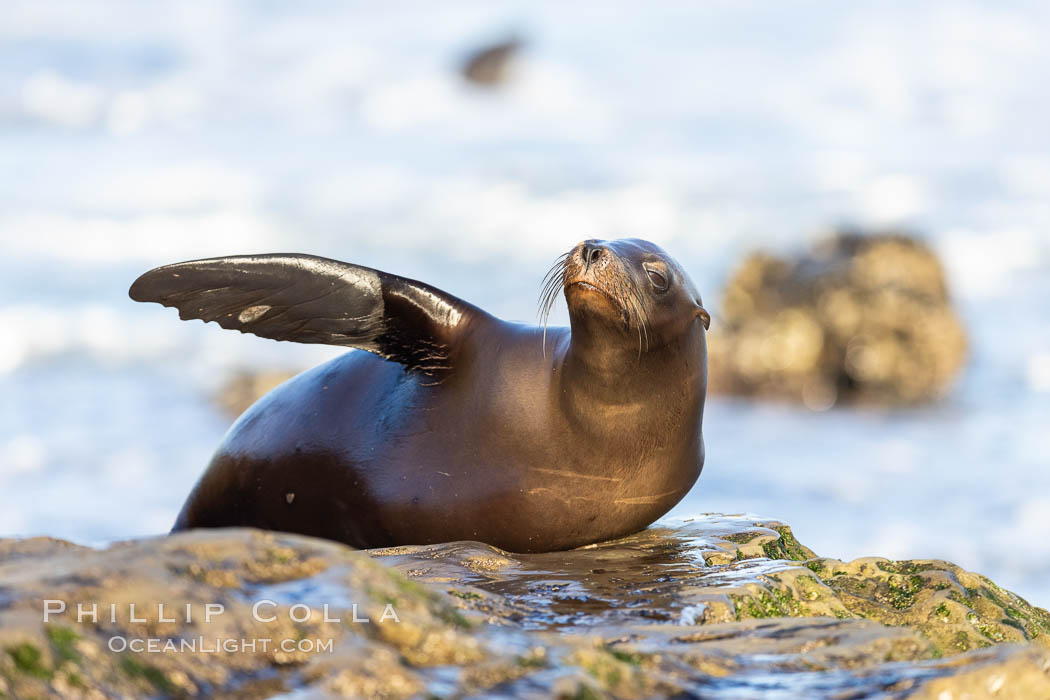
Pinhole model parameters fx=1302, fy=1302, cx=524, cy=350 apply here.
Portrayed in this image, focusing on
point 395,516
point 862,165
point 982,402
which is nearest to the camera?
point 395,516

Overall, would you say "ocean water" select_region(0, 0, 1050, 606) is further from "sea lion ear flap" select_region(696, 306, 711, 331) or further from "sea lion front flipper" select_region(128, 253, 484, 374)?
"sea lion front flipper" select_region(128, 253, 484, 374)

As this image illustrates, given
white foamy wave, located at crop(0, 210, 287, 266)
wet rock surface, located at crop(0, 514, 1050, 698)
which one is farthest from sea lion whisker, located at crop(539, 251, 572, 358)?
white foamy wave, located at crop(0, 210, 287, 266)

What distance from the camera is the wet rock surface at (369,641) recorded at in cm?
227

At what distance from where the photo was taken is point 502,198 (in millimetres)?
27031

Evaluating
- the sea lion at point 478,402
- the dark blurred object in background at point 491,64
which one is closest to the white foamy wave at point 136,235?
the dark blurred object in background at point 491,64

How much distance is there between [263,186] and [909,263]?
15972 mm

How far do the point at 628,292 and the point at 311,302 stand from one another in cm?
126

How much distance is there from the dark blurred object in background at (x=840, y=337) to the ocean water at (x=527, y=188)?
47 cm

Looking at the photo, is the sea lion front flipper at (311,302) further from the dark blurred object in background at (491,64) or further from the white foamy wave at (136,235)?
the dark blurred object in background at (491,64)

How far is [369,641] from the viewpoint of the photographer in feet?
7.92

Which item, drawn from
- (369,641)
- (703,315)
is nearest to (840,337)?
(703,315)

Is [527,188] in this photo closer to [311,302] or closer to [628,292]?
[311,302]

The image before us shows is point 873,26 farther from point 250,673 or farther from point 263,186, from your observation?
point 250,673

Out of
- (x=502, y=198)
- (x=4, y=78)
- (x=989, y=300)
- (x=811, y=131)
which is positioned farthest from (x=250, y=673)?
(x=4, y=78)
